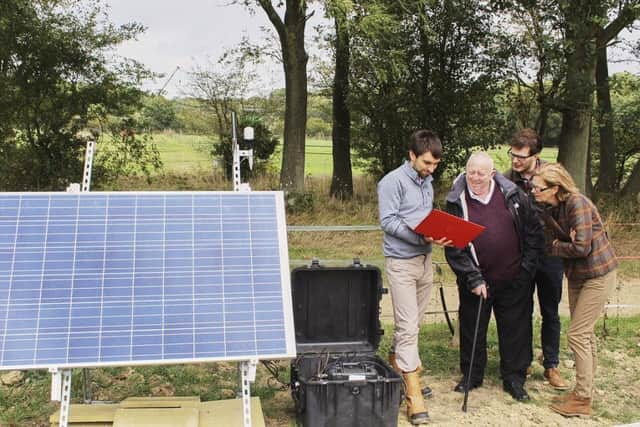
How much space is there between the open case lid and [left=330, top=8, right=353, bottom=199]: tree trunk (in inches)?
401

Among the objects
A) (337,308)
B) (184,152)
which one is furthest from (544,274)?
→ (184,152)

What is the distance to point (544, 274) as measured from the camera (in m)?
5.60

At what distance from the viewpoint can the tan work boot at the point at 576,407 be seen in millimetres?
5141

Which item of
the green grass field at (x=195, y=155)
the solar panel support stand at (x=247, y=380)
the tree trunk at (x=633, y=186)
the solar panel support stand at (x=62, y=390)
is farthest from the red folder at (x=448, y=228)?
the tree trunk at (x=633, y=186)

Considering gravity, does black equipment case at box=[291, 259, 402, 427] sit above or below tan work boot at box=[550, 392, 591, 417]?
above

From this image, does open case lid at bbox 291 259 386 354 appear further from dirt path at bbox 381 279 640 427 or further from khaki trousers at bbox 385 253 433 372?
dirt path at bbox 381 279 640 427

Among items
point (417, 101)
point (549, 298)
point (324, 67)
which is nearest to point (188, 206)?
point (549, 298)

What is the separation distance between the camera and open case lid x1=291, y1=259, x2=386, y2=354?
521cm

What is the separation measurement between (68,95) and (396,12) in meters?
6.54

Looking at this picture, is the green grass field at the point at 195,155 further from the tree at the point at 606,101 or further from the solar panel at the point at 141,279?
the solar panel at the point at 141,279

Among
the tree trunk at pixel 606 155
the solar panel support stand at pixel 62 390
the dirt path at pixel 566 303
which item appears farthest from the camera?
the tree trunk at pixel 606 155

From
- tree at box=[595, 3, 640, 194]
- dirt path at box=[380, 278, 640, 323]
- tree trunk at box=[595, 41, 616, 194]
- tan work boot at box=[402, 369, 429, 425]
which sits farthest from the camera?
tree trunk at box=[595, 41, 616, 194]

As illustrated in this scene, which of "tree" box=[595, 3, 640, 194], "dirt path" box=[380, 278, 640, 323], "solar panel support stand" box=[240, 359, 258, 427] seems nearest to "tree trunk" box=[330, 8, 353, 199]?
"tree" box=[595, 3, 640, 194]

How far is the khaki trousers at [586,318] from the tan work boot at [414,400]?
3.84ft
